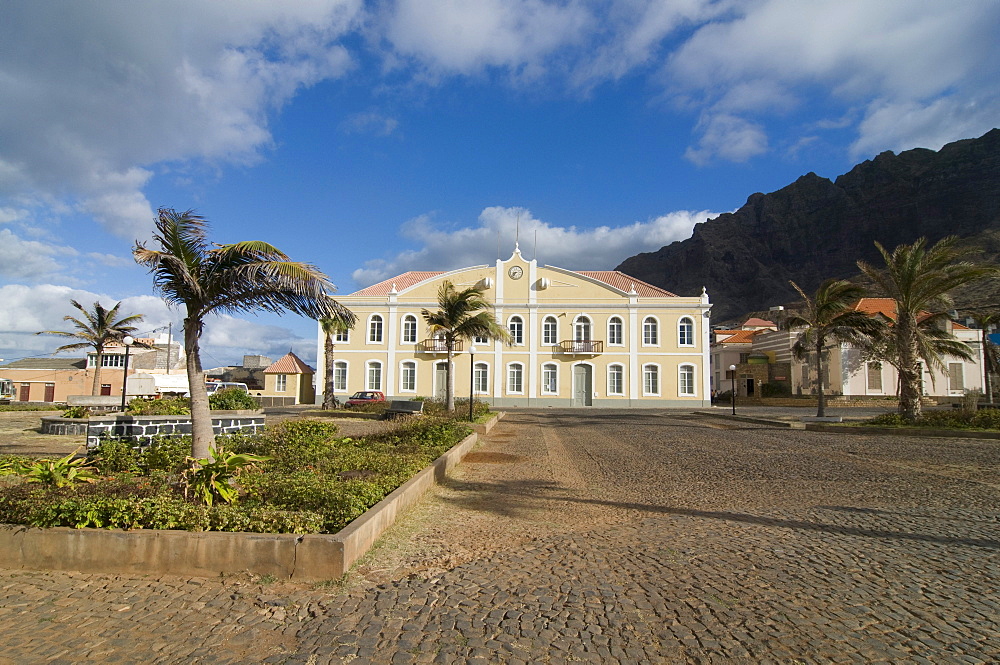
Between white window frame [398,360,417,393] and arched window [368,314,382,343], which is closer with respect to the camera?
white window frame [398,360,417,393]

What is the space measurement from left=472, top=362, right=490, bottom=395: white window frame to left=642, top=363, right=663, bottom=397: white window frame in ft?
30.8

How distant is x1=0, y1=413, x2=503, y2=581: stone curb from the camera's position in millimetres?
4141

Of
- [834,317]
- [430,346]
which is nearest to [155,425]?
[834,317]

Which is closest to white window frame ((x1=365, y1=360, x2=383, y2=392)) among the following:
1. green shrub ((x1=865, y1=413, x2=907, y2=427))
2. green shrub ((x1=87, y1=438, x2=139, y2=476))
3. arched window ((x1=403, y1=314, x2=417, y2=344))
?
Result: arched window ((x1=403, y1=314, x2=417, y2=344))

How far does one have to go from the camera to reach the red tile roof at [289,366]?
4203 centimetres

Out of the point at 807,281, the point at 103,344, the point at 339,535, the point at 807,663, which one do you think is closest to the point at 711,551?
the point at 807,663

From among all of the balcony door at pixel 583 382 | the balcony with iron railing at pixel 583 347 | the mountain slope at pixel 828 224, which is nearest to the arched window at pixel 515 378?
the balcony with iron railing at pixel 583 347

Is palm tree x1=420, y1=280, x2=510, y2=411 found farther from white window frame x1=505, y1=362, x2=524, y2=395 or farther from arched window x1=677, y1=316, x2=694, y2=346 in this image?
arched window x1=677, y1=316, x2=694, y2=346

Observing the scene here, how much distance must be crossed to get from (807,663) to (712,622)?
1.91 feet

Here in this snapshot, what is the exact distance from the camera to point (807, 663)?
9.86 feet

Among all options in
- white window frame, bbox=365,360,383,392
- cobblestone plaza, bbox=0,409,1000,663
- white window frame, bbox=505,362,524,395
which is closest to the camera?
cobblestone plaza, bbox=0,409,1000,663

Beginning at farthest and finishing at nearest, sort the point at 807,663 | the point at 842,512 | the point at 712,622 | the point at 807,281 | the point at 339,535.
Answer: the point at 807,281 < the point at 842,512 < the point at 339,535 < the point at 712,622 < the point at 807,663

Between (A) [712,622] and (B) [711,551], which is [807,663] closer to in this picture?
(A) [712,622]

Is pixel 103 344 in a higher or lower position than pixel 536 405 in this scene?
higher
